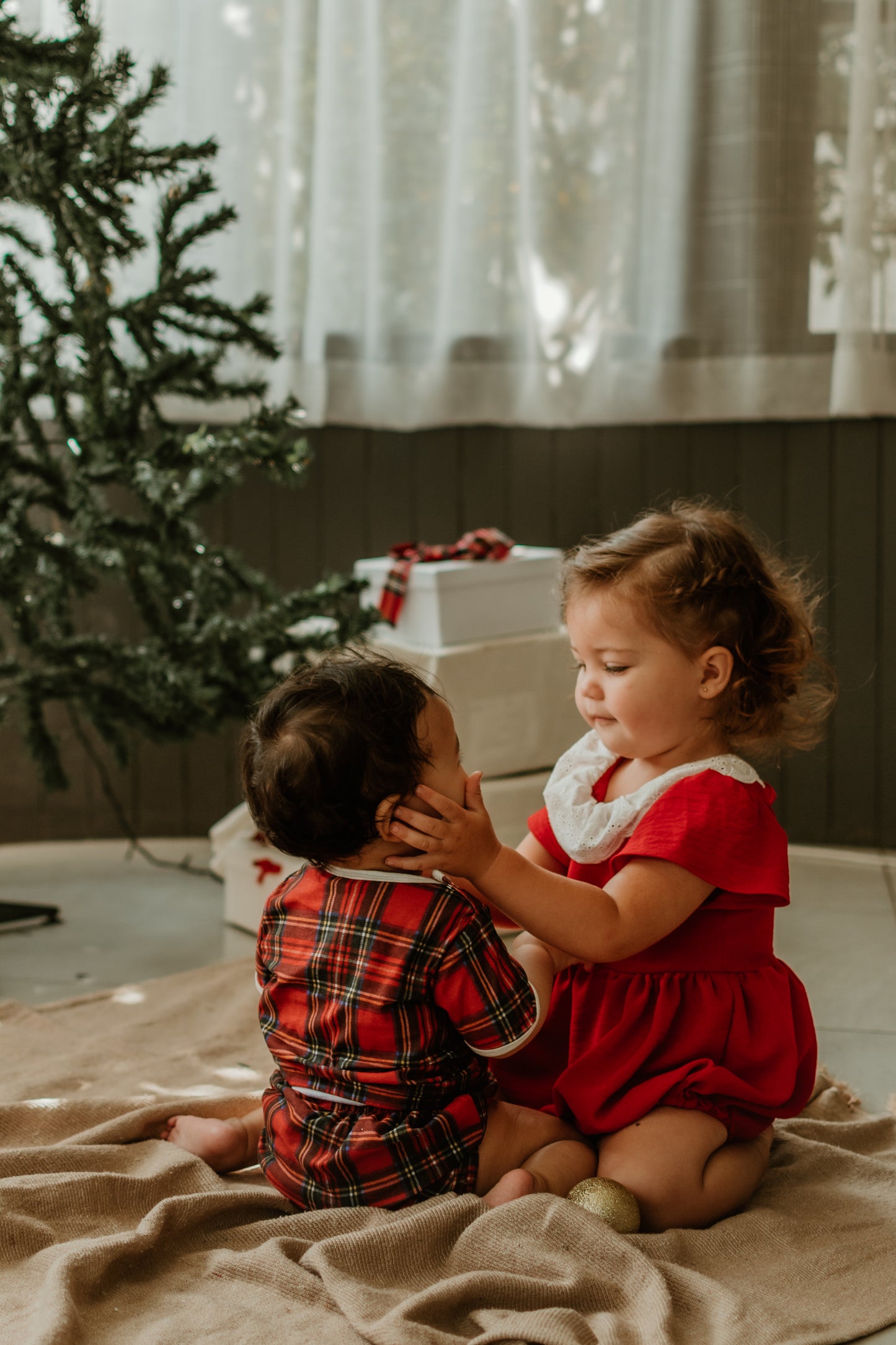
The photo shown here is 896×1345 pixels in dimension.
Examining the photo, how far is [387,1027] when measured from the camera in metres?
1.19

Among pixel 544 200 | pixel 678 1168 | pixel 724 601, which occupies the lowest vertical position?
pixel 678 1168

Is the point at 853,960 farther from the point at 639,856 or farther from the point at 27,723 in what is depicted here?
the point at 27,723

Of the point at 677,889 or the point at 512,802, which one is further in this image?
the point at 512,802

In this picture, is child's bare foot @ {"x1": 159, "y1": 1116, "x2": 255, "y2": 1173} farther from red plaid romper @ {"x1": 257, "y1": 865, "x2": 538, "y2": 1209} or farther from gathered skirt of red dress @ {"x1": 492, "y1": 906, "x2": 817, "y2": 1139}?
gathered skirt of red dress @ {"x1": 492, "y1": 906, "x2": 817, "y2": 1139}

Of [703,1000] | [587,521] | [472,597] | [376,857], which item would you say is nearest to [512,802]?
[472,597]

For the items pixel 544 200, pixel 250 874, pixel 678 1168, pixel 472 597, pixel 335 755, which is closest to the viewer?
pixel 335 755

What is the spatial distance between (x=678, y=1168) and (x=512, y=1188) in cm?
17

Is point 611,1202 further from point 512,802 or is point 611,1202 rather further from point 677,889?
point 512,802

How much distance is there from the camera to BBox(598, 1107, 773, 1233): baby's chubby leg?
4.09ft

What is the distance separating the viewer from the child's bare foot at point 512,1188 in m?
1.21

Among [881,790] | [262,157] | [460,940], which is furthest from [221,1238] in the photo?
[262,157]

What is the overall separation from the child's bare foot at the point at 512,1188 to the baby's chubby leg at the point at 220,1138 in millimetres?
276

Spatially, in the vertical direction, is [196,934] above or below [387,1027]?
below

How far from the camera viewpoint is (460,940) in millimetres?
1189
